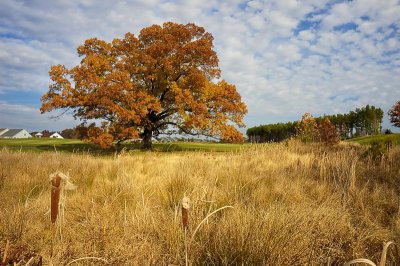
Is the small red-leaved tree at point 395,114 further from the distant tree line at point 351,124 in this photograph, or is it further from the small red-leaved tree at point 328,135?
the small red-leaved tree at point 328,135

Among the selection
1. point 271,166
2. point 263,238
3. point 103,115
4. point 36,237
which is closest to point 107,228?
point 36,237

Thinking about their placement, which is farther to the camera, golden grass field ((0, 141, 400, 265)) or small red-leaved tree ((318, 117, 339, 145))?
small red-leaved tree ((318, 117, 339, 145))

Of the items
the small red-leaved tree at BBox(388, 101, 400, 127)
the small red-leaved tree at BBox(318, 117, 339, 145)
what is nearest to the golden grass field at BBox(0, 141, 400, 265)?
the small red-leaved tree at BBox(318, 117, 339, 145)

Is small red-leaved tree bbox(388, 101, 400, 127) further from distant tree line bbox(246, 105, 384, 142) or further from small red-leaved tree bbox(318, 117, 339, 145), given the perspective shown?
small red-leaved tree bbox(318, 117, 339, 145)

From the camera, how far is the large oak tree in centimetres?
2130

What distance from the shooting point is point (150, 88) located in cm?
2616

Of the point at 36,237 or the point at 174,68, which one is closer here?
the point at 36,237

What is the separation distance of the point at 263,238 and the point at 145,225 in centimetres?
124

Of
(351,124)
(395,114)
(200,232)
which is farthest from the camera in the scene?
(351,124)

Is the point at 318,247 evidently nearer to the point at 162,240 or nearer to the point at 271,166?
the point at 162,240

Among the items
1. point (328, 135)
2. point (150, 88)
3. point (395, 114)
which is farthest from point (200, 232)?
point (395, 114)

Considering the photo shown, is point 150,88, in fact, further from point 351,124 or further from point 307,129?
point 351,124

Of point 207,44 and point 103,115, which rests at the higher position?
point 207,44

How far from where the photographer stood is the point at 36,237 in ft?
10.7
